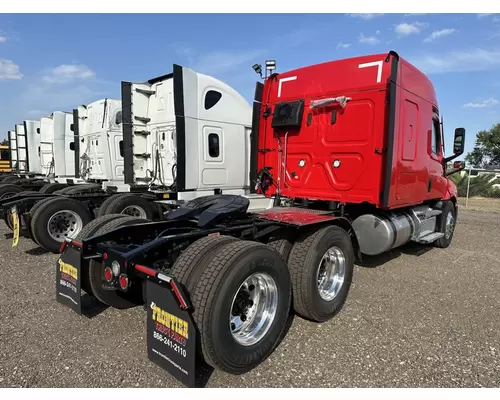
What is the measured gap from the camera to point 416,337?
343cm

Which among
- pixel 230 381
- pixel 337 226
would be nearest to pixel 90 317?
pixel 230 381

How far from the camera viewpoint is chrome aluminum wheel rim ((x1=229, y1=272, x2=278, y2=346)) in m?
2.93

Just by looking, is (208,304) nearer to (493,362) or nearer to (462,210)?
(493,362)

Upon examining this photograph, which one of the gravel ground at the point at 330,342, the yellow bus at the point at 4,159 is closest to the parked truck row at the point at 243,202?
the gravel ground at the point at 330,342

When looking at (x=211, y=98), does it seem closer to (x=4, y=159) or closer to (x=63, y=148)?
(x=63, y=148)

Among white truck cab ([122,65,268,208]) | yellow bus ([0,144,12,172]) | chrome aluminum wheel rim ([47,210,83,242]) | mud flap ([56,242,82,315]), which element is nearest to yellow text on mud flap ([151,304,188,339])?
mud flap ([56,242,82,315])

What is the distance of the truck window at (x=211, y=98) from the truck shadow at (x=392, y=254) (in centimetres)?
396

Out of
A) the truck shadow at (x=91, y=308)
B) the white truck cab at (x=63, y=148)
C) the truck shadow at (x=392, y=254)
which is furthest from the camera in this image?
the white truck cab at (x=63, y=148)

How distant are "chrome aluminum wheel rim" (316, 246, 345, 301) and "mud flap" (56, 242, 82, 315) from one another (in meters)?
2.38

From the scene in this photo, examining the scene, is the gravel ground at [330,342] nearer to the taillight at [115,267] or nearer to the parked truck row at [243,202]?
the parked truck row at [243,202]

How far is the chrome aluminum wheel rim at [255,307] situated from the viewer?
9.62ft

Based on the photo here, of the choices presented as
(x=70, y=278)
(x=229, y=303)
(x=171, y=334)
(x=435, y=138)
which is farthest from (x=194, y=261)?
(x=435, y=138)

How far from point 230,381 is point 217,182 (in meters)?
4.81

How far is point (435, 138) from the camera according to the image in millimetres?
6355
